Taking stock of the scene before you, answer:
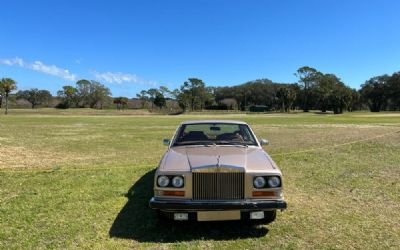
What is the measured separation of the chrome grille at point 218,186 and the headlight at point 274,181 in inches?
17.2

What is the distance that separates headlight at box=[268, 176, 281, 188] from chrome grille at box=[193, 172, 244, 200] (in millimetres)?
436

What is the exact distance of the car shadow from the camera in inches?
202

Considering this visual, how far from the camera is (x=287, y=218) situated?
600 centimetres

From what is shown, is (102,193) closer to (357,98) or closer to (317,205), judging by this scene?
(317,205)

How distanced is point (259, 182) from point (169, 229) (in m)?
1.58

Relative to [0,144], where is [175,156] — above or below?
above

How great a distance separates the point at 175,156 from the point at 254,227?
1710mm

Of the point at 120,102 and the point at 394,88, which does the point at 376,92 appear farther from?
the point at 120,102

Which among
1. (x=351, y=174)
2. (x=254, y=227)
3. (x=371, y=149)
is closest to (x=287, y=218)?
(x=254, y=227)

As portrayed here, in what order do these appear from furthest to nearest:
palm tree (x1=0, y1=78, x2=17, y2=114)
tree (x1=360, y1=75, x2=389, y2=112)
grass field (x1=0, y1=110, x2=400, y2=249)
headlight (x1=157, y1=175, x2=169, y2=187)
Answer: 1. tree (x1=360, y1=75, x2=389, y2=112)
2. palm tree (x1=0, y1=78, x2=17, y2=114)
3. headlight (x1=157, y1=175, x2=169, y2=187)
4. grass field (x1=0, y1=110, x2=400, y2=249)

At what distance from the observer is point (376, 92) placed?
118812 millimetres

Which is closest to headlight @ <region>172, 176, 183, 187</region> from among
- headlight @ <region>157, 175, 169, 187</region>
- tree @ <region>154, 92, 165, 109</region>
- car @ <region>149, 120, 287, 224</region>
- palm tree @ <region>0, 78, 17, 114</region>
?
car @ <region>149, 120, 287, 224</region>

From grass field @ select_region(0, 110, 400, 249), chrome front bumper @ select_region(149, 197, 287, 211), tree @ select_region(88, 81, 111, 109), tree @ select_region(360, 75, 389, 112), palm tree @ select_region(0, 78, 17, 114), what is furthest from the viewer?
tree @ select_region(88, 81, 111, 109)

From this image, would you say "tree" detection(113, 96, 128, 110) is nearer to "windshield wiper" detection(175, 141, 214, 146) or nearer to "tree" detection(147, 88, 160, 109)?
"tree" detection(147, 88, 160, 109)
